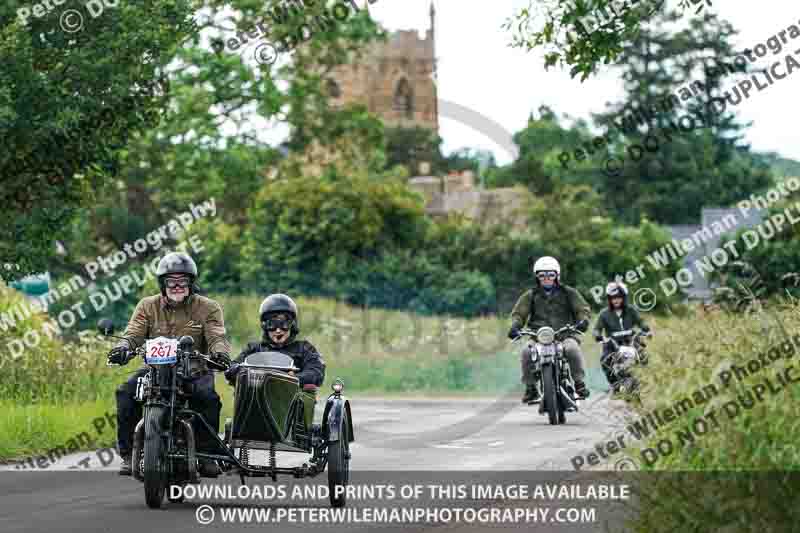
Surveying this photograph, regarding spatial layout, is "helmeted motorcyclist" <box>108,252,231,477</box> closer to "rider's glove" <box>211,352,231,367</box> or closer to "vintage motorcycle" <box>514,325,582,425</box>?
"rider's glove" <box>211,352,231,367</box>

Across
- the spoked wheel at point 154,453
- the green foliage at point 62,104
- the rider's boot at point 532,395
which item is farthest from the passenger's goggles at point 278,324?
the rider's boot at point 532,395

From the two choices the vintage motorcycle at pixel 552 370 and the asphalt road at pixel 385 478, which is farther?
the vintage motorcycle at pixel 552 370

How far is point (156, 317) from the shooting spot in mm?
13055

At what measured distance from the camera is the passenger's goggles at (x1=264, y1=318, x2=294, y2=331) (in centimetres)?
1270

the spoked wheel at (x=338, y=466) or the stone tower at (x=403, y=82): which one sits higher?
the stone tower at (x=403, y=82)

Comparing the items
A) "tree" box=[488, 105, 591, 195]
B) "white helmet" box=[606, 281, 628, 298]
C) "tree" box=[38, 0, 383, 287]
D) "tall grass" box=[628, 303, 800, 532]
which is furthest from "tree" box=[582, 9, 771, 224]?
"tall grass" box=[628, 303, 800, 532]

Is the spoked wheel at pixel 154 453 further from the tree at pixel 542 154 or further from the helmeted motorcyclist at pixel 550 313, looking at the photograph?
the tree at pixel 542 154

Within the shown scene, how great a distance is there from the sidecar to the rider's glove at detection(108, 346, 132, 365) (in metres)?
0.93

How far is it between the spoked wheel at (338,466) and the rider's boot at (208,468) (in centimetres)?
91

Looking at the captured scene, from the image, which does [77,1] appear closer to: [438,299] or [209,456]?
[209,456]

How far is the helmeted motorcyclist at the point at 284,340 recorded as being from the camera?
41.4 ft

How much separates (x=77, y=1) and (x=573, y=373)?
770 cm

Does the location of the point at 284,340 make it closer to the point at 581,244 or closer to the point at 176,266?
the point at 176,266

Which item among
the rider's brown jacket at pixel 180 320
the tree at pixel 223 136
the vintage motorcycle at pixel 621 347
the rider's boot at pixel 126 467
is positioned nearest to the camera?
the rider's boot at pixel 126 467
